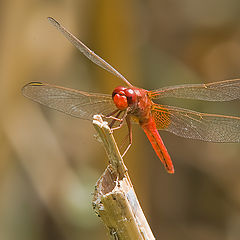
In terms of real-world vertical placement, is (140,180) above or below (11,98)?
below

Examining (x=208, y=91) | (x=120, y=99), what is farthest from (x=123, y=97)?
(x=208, y=91)

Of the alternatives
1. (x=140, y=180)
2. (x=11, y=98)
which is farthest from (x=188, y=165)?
(x=11, y=98)

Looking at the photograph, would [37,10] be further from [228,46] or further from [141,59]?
[228,46]

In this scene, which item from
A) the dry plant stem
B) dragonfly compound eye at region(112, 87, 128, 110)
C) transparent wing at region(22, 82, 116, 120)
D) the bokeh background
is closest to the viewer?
the dry plant stem

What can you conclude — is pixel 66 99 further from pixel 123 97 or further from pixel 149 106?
pixel 149 106

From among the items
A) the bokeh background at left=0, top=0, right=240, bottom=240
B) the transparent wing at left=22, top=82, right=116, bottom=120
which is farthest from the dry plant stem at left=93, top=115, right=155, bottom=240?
the bokeh background at left=0, top=0, right=240, bottom=240

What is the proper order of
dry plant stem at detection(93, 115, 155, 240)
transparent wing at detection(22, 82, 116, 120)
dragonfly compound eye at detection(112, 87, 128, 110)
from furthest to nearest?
transparent wing at detection(22, 82, 116, 120)
dragonfly compound eye at detection(112, 87, 128, 110)
dry plant stem at detection(93, 115, 155, 240)

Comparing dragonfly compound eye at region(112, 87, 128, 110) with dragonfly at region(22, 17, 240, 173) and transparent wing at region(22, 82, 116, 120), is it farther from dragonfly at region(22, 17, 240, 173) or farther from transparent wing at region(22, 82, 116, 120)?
transparent wing at region(22, 82, 116, 120)
